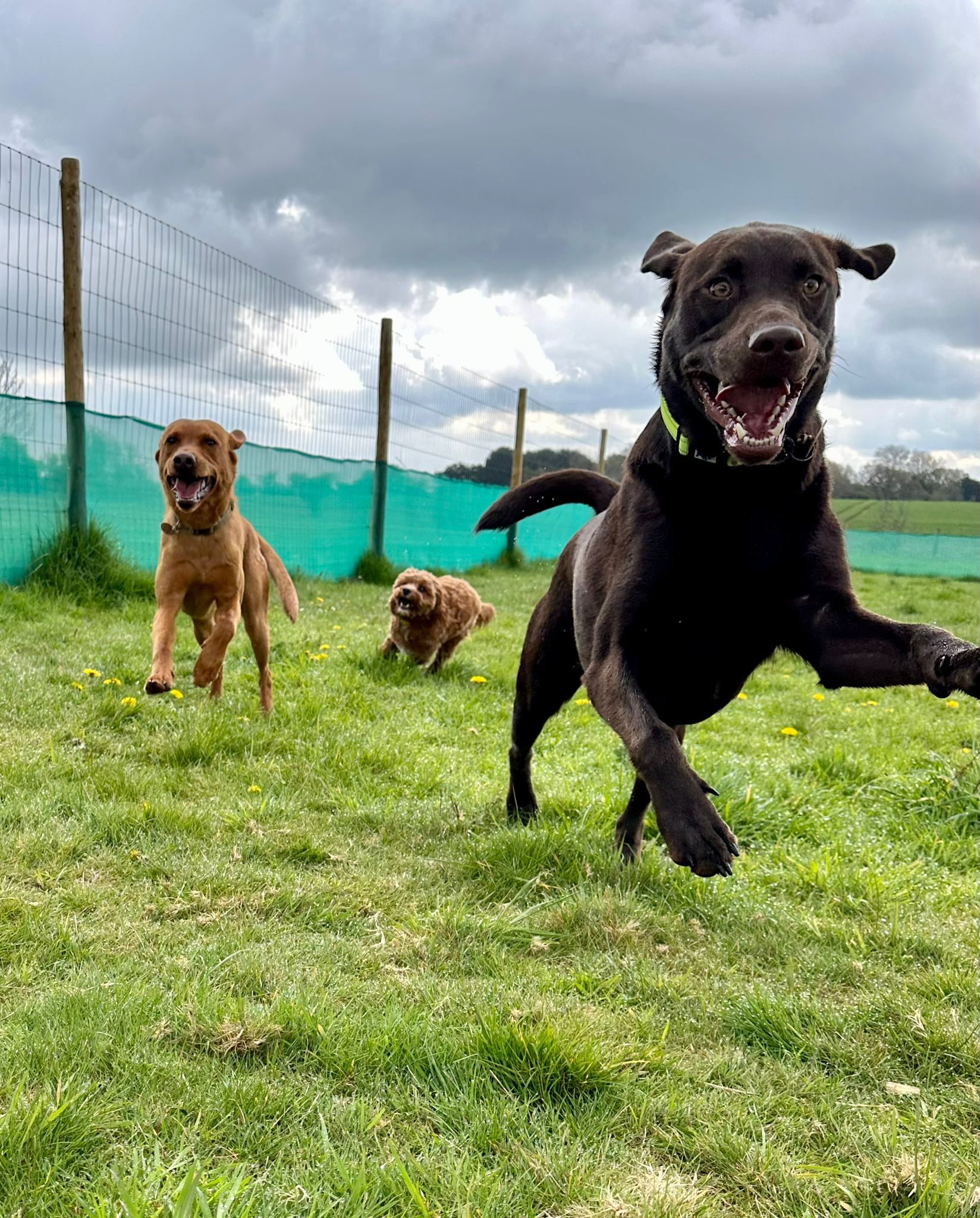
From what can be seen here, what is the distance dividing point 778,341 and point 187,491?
8.54ft

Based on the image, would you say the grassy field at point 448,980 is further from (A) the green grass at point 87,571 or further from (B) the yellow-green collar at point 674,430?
(A) the green grass at point 87,571

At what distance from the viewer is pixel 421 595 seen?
6.63 meters

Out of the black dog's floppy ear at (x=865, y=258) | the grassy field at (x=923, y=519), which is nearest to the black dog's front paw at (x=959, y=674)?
the black dog's floppy ear at (x=865, y=258)

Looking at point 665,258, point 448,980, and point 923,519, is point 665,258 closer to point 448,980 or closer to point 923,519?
point 448,980

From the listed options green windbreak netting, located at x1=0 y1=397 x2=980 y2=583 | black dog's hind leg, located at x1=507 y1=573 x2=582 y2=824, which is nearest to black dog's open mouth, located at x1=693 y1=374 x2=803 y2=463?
black dog's hind leg, located at x1=507 y1=573 x2=582 y2=824

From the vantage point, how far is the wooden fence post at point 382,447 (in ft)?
41.5

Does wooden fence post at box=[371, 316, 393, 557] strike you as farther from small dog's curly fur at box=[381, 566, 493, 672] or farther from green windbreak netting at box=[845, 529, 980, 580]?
green windbreak netting at box=[845, 529, 980, 580]

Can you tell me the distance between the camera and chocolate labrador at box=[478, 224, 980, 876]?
2330 mm

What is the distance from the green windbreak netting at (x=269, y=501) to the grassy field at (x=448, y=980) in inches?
124

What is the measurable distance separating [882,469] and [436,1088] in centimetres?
1462

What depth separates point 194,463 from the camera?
3.97 m

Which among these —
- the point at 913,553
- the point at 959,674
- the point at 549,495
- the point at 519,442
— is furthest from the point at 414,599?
the point at 913,553

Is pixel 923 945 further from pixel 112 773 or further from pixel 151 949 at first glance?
pixel 112 773

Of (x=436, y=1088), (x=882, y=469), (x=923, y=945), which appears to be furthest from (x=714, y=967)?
(x=882, y=469)
